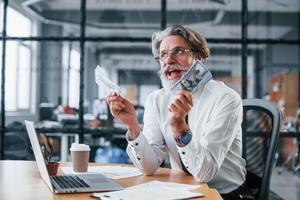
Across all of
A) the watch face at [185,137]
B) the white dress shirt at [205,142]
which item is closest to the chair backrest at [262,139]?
the white dress shirt at [205,142]

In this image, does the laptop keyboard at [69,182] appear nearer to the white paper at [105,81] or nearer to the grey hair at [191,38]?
the white paper at [105,81]

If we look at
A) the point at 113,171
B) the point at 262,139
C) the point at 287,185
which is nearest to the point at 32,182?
the point at 113,171

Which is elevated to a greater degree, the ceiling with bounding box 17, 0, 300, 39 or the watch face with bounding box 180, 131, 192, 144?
the ceiling with bounding box 17, 0, 300, 39

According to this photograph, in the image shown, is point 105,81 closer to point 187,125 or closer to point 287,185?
point 187,125

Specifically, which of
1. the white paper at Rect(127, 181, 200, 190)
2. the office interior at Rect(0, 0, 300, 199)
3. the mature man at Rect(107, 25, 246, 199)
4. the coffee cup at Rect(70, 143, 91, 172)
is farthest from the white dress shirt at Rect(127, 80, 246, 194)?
the office interior at Rect(0, 0, 300, 199)

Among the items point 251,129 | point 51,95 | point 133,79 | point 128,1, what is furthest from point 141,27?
point 133,79

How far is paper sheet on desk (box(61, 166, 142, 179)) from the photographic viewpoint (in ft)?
4.54

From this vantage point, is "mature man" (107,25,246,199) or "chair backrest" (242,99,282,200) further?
"chair backrest" (242,99,282,200)

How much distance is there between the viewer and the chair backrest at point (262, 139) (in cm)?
150

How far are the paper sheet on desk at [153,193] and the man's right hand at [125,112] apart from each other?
37 cm

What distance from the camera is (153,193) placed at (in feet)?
3.48

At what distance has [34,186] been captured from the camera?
3.85ft

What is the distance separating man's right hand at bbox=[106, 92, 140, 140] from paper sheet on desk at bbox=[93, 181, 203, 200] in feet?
1.21

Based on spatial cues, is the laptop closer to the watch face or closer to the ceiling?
the watch face
